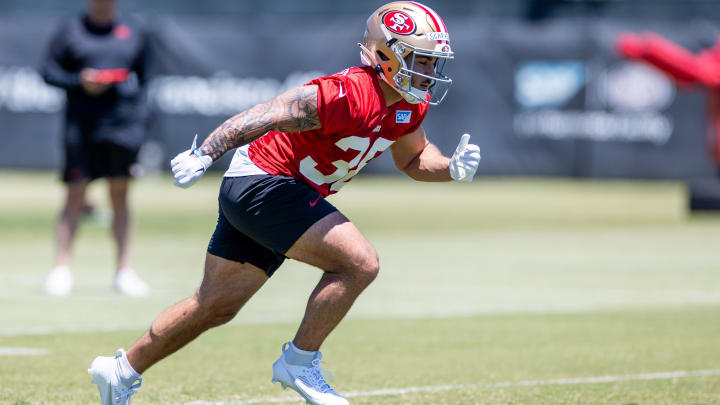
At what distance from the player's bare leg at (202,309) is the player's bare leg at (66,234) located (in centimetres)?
439

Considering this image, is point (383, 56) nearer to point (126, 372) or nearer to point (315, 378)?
point (315, 378)

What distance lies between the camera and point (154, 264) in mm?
11602

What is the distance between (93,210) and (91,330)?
8.09 metres

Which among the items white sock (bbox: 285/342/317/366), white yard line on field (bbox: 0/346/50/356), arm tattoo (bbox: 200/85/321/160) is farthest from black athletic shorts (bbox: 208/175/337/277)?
white yard line on field (bbox: 0/346/50/356)

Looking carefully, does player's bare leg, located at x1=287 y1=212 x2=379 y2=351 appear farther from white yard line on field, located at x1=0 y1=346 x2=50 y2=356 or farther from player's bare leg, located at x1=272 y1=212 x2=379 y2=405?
white yard line on field, located at x1=0 y1=346 x2=50 y2=356

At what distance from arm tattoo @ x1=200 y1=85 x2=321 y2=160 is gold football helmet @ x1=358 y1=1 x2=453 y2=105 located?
18.6 inches

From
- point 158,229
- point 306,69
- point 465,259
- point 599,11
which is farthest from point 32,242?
point 599,11

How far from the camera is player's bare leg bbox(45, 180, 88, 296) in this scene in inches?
376

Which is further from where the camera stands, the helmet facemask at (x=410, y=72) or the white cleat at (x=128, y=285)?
the white cleat at (x=128, y=285)

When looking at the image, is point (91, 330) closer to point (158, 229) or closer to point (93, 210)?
point (158, 229)

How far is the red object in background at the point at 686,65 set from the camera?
59.0 feet

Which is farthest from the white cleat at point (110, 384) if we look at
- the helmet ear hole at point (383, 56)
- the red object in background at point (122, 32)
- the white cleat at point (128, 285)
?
the red object in background at point (122, 32)

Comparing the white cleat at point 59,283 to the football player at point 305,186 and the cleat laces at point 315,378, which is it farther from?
the cleat laces at point 315,378

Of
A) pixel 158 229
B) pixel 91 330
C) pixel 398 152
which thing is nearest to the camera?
pixel 398 152
